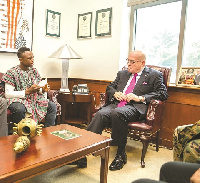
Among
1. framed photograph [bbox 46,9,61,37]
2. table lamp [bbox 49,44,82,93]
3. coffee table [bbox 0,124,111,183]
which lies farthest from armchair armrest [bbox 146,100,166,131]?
framed photograph [bbox 46,9,61,37]

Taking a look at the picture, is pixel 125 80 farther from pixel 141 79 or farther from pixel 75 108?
pixel 75 108

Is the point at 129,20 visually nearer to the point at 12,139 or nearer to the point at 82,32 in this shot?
the point at 82,32

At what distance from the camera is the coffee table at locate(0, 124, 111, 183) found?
3.76ft

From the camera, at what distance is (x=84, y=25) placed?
3.94m

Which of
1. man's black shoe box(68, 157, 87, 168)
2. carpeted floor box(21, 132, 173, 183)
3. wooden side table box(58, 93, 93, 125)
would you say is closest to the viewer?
carpeted floor box(21, 132, 173, 183)

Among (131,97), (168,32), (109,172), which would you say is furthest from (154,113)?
(168,32)

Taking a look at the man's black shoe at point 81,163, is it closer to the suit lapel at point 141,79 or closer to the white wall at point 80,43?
the suit lapel at point 141,79

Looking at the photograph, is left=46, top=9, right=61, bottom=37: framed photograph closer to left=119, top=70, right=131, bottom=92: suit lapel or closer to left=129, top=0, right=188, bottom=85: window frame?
left=129, top=0, right=188, bottom=85: window frame

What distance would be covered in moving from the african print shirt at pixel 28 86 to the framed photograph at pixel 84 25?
1.46m

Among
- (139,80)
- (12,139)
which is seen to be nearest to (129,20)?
(139,80)

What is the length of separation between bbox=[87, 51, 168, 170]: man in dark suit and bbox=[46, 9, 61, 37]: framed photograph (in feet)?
5.50

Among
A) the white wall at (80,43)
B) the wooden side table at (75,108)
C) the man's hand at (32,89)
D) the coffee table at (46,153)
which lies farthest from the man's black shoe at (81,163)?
the white wall at (80,43)

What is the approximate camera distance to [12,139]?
159 centimetres

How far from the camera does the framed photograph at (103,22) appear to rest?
3.57 metres
